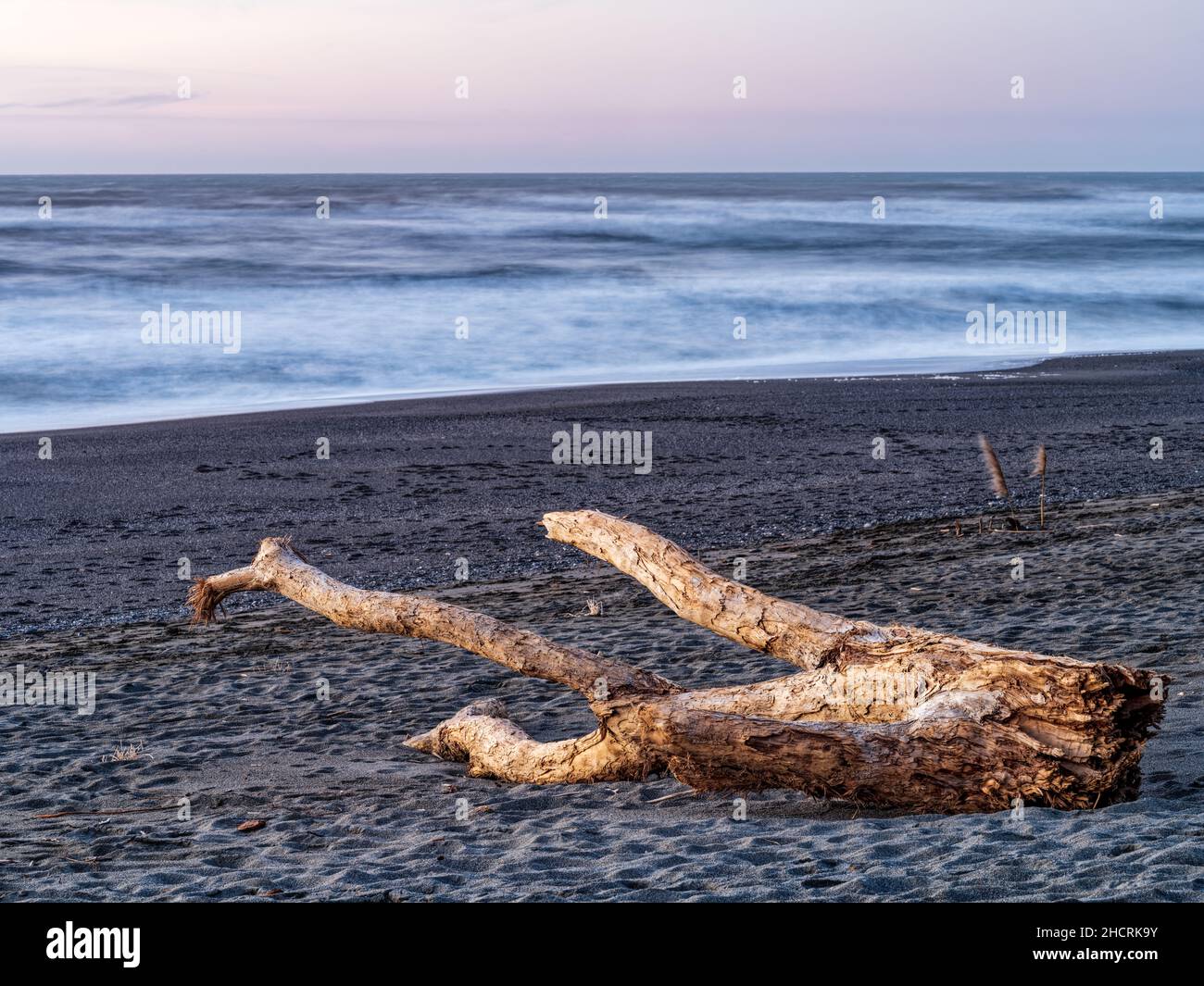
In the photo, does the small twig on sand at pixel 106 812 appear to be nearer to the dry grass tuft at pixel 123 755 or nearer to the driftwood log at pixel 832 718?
the dry grass tuft at pixel 123 755

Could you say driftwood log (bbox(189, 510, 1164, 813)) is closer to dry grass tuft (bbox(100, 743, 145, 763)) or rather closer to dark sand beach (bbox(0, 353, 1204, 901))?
dark sand beach (bbox(0, 353, 1204, 901))

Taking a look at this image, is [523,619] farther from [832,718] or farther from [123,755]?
[832,718]

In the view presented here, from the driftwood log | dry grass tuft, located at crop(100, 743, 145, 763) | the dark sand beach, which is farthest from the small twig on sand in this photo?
the driftwood log

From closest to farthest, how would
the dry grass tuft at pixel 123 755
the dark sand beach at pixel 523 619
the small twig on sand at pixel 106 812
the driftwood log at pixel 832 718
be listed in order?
the dark sand beach at pixel 523 619 → the driftwood log at pixel 832 718 → the small twig on sand at pixel 106 812 → the dry grass tuft at pixel 123 755

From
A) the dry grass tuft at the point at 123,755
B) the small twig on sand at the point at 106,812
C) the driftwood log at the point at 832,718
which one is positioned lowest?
the dry grass tuft at the point at 123,755

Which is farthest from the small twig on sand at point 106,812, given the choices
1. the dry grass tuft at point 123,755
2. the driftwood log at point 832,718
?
the driftwood log at point 832,718

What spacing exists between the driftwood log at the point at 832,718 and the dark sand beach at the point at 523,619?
0.12 m

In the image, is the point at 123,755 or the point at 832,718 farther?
the point at 123,755

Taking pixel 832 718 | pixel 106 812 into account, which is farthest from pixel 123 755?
pixel 832 718

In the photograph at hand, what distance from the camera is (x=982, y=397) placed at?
18969 millimetres

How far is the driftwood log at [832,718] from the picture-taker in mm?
4242

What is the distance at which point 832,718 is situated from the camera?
16.1ft

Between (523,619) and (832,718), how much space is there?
3790 mm
